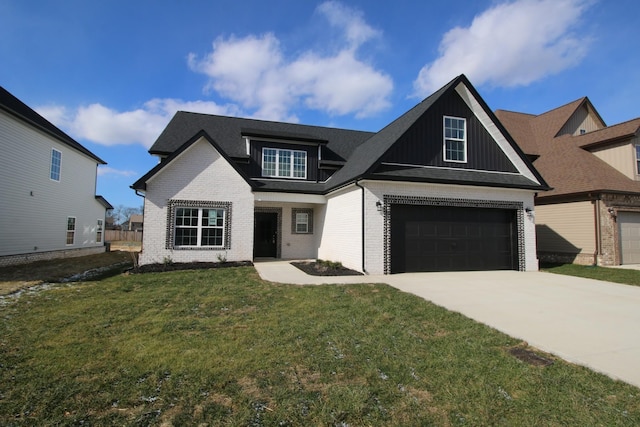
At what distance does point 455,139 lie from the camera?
13.5m

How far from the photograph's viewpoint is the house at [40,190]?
556 inches

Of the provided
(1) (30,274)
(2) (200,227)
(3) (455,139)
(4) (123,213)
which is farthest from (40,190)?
(4) (123,213)

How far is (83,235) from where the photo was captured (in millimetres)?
20469

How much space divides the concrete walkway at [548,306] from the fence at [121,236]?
32.0 meters

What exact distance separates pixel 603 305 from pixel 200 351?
8.53m

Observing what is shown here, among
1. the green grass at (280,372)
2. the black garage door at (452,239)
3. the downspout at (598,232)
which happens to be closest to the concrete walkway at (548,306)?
the green grass at (280,372)

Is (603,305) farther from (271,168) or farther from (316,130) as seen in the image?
(316,130)

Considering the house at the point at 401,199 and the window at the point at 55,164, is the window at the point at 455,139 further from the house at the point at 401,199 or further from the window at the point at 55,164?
the window at the point at 55,164

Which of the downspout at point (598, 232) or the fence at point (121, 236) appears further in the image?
the fence at point (121, 236)

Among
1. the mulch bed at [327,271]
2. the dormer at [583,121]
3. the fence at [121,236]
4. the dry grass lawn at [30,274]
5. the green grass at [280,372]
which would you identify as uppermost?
the dormer at [583,121]

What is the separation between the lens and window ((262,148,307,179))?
16141 mm

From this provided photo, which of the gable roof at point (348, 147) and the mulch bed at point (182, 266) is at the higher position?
the gable roof at point (348, 147)

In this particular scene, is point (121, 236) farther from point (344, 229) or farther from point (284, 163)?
point (344, 229)

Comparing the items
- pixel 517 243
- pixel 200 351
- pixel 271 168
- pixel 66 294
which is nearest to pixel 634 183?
pixel 517 243
